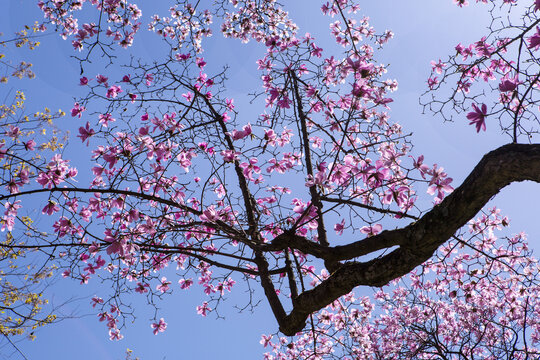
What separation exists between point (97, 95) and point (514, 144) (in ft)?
10.8

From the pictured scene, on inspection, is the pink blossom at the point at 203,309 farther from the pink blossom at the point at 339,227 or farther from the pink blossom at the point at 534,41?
the pink blossom at the point at 534,41

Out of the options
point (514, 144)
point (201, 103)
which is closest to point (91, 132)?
point (201, 103)

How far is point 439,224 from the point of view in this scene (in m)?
2.22

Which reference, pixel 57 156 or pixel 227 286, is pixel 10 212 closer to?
pixel 57 156

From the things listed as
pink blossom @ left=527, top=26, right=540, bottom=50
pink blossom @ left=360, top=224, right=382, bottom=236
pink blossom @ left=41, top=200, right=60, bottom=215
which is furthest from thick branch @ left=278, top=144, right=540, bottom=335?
pink blossom @ left=41, top=200, right=60, bottom=215

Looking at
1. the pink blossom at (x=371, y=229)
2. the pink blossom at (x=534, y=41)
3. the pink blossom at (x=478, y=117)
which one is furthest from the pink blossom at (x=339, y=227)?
the pink blossom at (x=534, y=41)

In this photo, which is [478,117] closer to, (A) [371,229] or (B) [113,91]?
(A) [371,229]

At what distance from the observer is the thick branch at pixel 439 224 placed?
197 centimetres

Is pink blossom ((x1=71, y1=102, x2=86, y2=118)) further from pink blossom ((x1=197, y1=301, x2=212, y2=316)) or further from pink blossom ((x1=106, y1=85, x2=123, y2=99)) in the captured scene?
pink blossom ((x1=197, y1=301, x2=212, y2=316))

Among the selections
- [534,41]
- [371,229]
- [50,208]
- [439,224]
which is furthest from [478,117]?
[50,208]

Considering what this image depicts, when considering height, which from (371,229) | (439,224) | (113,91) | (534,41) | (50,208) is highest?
(113,91)

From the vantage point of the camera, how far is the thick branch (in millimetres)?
1970

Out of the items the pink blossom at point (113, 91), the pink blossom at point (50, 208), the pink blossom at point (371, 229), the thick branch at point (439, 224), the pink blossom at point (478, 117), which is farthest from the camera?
the pink blossom at point (113, 91)

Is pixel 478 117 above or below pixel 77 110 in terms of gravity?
below
